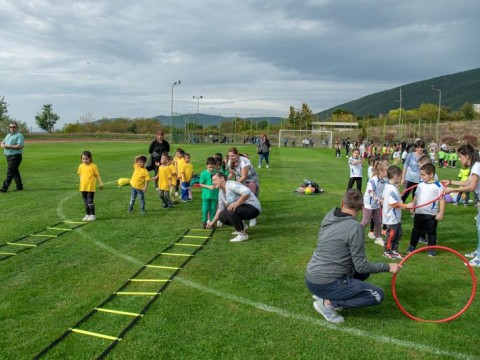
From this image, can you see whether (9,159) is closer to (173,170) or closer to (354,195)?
(173,170)

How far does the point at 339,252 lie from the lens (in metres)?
4.59

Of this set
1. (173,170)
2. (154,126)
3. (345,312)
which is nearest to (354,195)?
(345,312)

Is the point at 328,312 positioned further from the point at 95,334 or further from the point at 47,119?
the point at 47,119

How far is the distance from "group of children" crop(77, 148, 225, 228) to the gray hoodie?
4158 millimetres

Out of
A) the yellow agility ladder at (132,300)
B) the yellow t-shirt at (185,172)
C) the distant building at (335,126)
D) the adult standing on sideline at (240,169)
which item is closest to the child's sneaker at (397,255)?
the yellow agility ladder at (132,300)

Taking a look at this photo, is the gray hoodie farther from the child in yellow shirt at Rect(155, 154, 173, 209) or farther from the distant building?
the distant building

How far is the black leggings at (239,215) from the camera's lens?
786cm

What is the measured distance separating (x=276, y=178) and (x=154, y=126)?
223ft

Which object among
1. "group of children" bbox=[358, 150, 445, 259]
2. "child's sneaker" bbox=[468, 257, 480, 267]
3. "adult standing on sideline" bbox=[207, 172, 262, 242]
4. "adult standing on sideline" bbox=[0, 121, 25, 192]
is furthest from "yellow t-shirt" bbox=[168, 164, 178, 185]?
"child's sneaker" bbox=[468, 257, 480, 267]

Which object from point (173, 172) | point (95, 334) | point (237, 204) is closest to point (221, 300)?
point (95, 334)

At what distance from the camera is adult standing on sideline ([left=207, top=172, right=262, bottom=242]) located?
310 inches

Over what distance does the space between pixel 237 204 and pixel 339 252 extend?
3445 millimetres

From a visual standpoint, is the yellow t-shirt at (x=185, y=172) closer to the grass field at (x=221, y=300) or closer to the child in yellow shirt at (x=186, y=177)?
the child in yellow shirt at (x=186, y=177)

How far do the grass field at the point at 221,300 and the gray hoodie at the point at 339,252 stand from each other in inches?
21.0
